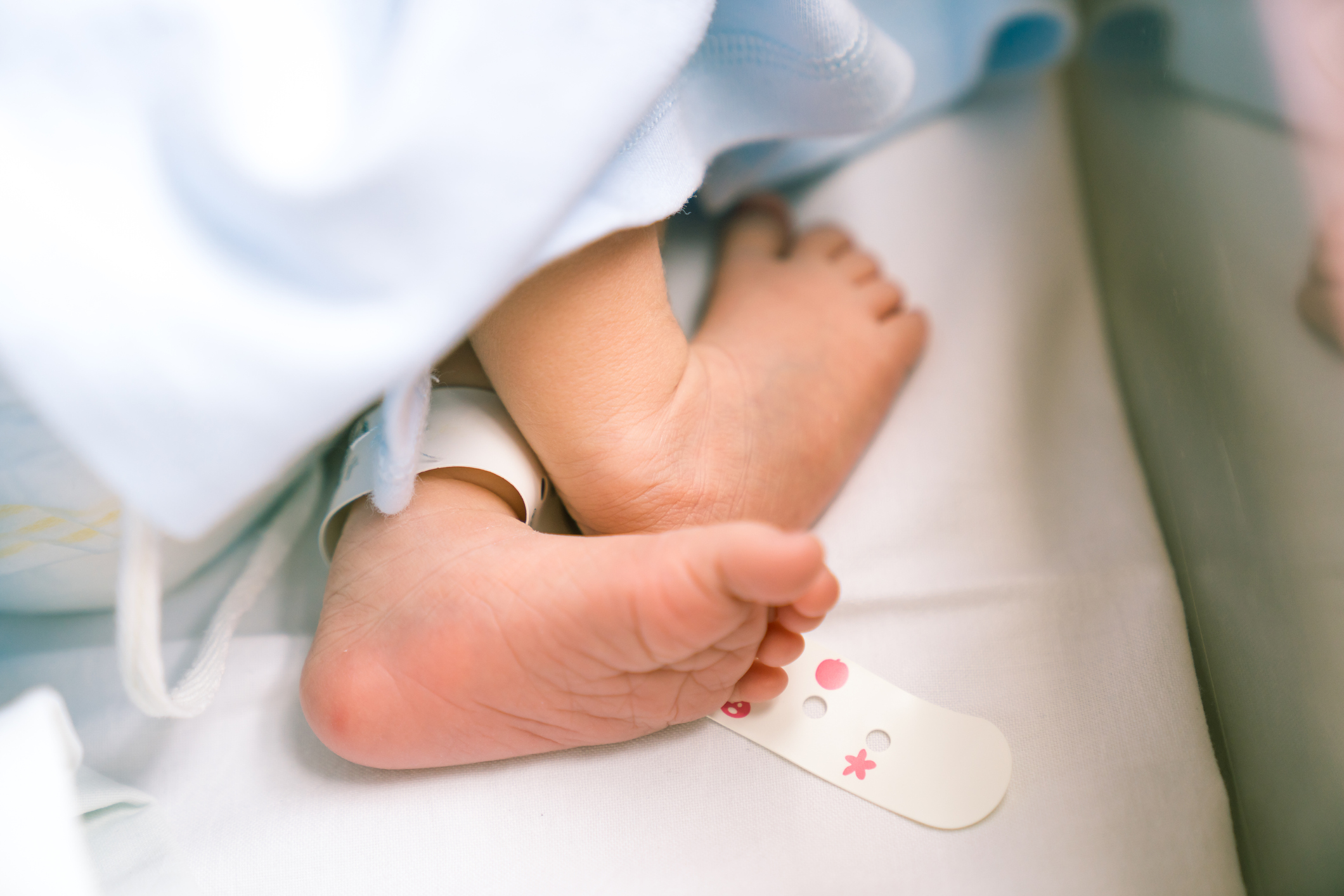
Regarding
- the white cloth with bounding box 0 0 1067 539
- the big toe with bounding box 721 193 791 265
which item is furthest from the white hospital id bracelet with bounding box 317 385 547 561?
the big toe with bounding box 721 193 791 265

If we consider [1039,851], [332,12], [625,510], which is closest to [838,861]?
[1039,851]

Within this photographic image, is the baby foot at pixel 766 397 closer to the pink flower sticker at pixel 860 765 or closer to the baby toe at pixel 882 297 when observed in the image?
the baby toe at pixel 882 297

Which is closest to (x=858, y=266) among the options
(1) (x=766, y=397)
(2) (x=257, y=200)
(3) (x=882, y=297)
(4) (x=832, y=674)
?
(3) (x=882, y=297)

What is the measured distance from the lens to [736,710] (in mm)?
472

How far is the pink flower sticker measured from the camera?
18.2 inches

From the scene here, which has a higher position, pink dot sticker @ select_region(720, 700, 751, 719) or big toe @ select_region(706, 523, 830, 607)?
big toe @ select_region(706, 523, 830, 607)

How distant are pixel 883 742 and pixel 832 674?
44 mm

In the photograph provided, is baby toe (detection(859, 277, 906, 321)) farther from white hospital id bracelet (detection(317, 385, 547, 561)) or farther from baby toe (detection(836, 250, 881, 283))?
white hospital id bracelet (detection(317, 385, 547, 561))

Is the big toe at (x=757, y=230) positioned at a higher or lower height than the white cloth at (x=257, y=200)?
lower

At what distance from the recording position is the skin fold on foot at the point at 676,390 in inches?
17.6

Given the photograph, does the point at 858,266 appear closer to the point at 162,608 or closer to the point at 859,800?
the point at 859,800

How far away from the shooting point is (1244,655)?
48 centimetres

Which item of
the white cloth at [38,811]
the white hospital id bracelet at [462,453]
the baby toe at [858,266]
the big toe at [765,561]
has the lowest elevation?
the white cloth at [38,811]

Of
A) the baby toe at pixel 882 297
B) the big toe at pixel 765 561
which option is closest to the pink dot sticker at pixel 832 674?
the big toe at pixel 765 561
